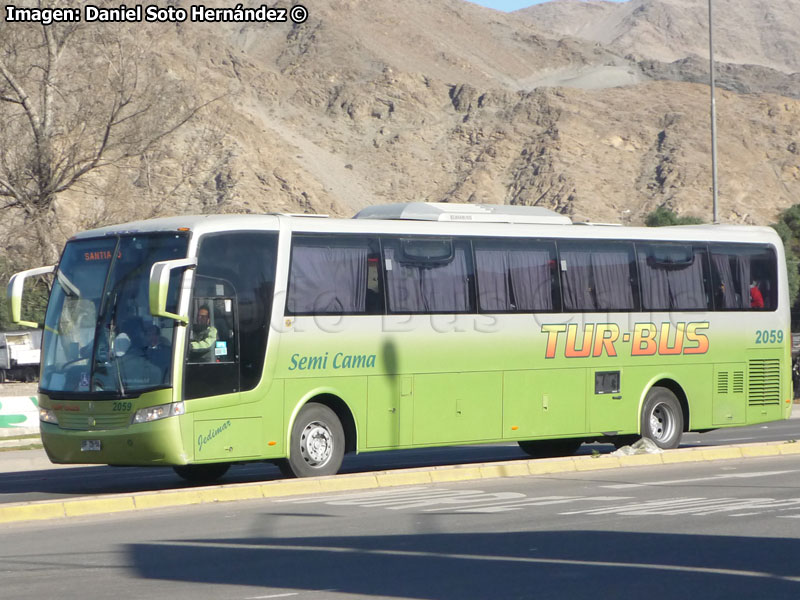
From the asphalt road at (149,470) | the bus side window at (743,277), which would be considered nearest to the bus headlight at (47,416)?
the asphalt road at (149,470)

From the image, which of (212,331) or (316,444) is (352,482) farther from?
(212,331)

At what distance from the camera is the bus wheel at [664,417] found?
18.3 meters

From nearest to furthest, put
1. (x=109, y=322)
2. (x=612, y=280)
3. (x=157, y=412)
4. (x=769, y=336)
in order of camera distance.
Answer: (x=157, y=412)
(x=109, y=322)
(x=612, y=280)
(x=769, y=336)

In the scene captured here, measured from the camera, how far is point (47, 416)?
47.0 feet

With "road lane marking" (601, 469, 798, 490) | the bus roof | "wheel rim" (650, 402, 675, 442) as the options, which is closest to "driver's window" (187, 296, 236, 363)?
the bus roof

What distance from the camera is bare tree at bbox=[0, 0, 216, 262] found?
32.8 meters

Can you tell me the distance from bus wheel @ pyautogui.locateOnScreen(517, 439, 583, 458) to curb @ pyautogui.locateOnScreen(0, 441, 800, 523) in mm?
2140

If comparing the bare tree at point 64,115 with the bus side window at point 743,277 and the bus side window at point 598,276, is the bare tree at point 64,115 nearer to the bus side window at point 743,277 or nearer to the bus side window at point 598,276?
the bus side window at point 598,276

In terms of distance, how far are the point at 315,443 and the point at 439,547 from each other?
210 inches

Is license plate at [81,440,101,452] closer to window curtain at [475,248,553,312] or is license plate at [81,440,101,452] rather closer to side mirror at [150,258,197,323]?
side mirror at [150,258,197,323]

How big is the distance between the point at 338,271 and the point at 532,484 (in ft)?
11.5

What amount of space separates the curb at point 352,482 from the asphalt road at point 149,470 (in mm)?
2045

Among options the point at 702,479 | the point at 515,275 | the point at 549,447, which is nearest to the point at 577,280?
the point at 515,275

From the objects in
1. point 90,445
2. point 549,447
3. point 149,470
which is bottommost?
point 149,470
